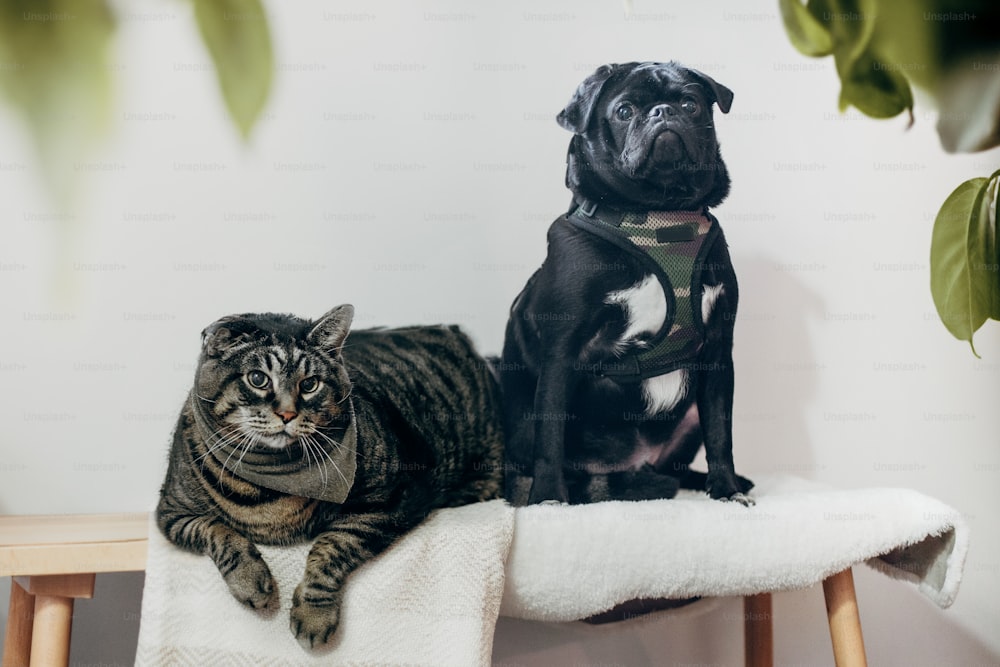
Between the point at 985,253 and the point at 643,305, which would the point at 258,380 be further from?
the point at 985,253

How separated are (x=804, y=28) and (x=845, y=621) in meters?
0.93

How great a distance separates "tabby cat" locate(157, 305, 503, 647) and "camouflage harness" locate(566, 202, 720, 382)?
1.05 ft

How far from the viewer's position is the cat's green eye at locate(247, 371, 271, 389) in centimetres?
86

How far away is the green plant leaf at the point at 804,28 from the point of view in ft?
4.26

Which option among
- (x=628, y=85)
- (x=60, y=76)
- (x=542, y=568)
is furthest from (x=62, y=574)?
(x=628, y=85)

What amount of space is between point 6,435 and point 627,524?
3.01 feet

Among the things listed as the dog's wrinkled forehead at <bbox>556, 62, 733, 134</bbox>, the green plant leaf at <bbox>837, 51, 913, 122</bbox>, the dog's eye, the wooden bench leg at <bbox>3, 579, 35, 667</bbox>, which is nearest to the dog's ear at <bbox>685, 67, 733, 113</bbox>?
the dog's wrinkled forehead at <bbox>556, 62, 733, 134</bbox>

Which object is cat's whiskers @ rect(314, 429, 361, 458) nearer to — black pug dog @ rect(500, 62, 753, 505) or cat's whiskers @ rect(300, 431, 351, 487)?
cat's whiskers @ rect(300, 431, 351, 487)

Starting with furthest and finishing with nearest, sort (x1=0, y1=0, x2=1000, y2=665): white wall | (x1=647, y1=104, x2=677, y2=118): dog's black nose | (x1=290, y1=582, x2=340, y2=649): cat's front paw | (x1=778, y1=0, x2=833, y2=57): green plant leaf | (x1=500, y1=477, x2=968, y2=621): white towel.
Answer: (x1=778, y1=0, x2=833, y2=57): green plant leaf
(x1=0, y1=0, x2=1000, y2=665): white wall
(x1=647, y1=104, x2=677, y2=118): dog's black nose
(x1=500, y1=477, x2=968, y2=621): white towel
(x1=290, y1=582, x2=340, y2=649): cat's front paw

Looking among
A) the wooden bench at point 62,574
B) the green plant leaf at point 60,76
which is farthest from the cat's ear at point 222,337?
the green plant leaf at point 60,76

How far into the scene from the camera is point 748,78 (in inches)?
51.7

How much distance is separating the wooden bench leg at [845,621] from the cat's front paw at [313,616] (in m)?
0.63

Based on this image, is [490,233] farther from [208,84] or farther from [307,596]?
[307,596]

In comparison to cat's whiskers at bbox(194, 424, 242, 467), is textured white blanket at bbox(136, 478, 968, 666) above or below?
below
